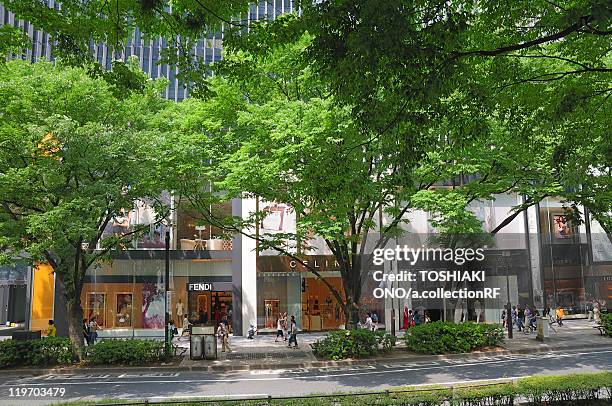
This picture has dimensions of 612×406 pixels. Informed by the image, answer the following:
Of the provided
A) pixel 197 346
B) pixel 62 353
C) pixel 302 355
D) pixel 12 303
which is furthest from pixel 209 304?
pixel 12 303

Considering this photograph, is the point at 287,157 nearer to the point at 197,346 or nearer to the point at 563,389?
the point at 197,346

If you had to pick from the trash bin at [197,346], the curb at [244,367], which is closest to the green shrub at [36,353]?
the curb at [244,367]

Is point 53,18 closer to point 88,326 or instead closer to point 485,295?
point 88,326

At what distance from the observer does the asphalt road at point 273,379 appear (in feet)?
45.0

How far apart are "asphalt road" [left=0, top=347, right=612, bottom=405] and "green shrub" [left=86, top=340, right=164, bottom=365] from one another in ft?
3.15

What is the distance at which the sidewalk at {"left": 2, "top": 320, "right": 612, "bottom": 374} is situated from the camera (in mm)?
18031

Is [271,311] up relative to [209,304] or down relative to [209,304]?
down

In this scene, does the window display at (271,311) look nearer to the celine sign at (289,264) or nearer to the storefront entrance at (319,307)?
the storefront entrance at (319,307)

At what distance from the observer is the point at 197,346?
64.1 ft

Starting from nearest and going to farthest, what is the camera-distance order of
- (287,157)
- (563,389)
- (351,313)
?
(563,389)
(287,157)
(351,313)

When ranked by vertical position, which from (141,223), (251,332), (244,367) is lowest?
(244,367)

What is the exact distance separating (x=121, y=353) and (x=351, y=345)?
8249 millimetres

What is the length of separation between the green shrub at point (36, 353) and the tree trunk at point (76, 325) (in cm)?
20

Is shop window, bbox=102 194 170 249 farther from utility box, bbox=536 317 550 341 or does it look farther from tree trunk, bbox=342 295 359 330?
utility box, bbox=536 317 550 341
